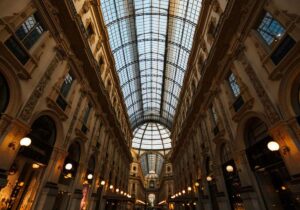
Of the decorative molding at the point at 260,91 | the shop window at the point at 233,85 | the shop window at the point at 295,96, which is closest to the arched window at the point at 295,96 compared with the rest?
the shop window at the point at 295,96

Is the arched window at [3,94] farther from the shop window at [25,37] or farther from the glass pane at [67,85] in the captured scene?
the glass pane at [67,85]

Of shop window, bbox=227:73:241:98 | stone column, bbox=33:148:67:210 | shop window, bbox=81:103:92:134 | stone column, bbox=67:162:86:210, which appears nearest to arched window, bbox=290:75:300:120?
shop window, bbox=227:73:241:98

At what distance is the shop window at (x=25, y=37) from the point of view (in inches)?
313

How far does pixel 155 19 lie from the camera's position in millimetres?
28891

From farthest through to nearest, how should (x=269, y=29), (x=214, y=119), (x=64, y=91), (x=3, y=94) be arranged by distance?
(x=214, y=119), (x=64, y=91), (x=269, y=29), (x=3, y=94)

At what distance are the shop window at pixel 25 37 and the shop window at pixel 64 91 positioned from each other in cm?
357

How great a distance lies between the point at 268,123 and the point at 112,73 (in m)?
20.2

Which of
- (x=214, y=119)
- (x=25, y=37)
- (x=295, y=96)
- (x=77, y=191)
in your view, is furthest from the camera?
(x=214, y=119)

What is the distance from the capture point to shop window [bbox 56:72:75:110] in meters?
11.8

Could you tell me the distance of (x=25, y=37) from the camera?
905cm

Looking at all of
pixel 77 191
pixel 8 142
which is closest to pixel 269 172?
pixel 8 142

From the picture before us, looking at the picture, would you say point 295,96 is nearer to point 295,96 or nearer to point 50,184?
point 295,96

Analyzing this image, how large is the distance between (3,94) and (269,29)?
45.4 ft

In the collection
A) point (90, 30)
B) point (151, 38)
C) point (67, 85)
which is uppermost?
point (151, 38)
